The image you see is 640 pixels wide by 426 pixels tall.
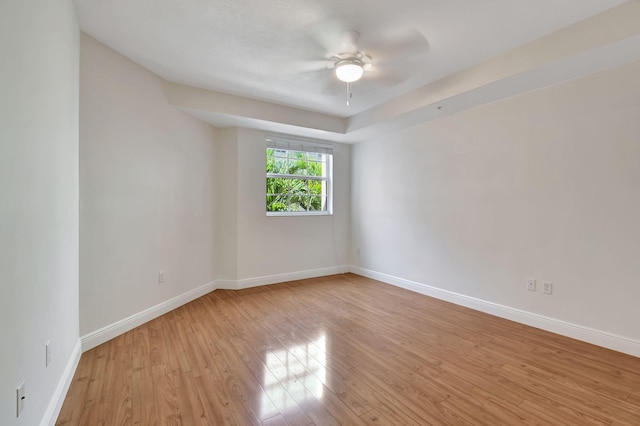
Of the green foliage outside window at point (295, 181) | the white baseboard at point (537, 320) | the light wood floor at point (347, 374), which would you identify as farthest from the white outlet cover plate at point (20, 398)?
the white baseboard at point (537, 320)

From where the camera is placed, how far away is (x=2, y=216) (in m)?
1.09

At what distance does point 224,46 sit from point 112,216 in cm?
182

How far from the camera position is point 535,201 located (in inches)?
114

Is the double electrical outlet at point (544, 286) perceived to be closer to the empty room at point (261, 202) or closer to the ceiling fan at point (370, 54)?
the empty room at point (261, 202)

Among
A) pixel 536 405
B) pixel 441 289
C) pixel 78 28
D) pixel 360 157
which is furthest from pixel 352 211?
pixel 78 28

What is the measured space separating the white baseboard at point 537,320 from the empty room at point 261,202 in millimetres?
18

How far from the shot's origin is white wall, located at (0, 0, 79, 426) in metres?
1.13

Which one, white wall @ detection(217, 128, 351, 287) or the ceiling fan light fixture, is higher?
the ceiling fan light fixture

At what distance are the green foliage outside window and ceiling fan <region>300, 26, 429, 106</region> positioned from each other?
6.23ft

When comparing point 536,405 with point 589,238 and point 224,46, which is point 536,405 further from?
point 224,46

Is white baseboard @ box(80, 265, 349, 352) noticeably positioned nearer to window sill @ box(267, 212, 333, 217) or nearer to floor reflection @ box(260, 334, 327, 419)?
window sill @ box(267, 212, 333, 217)

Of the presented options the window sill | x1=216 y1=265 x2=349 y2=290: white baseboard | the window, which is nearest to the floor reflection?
x1=216 y1=265 x2=349 y2=290: white baseboard

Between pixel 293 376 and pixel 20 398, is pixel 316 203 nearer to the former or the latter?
pixel 293 376

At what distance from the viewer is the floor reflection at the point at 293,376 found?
1.76m
